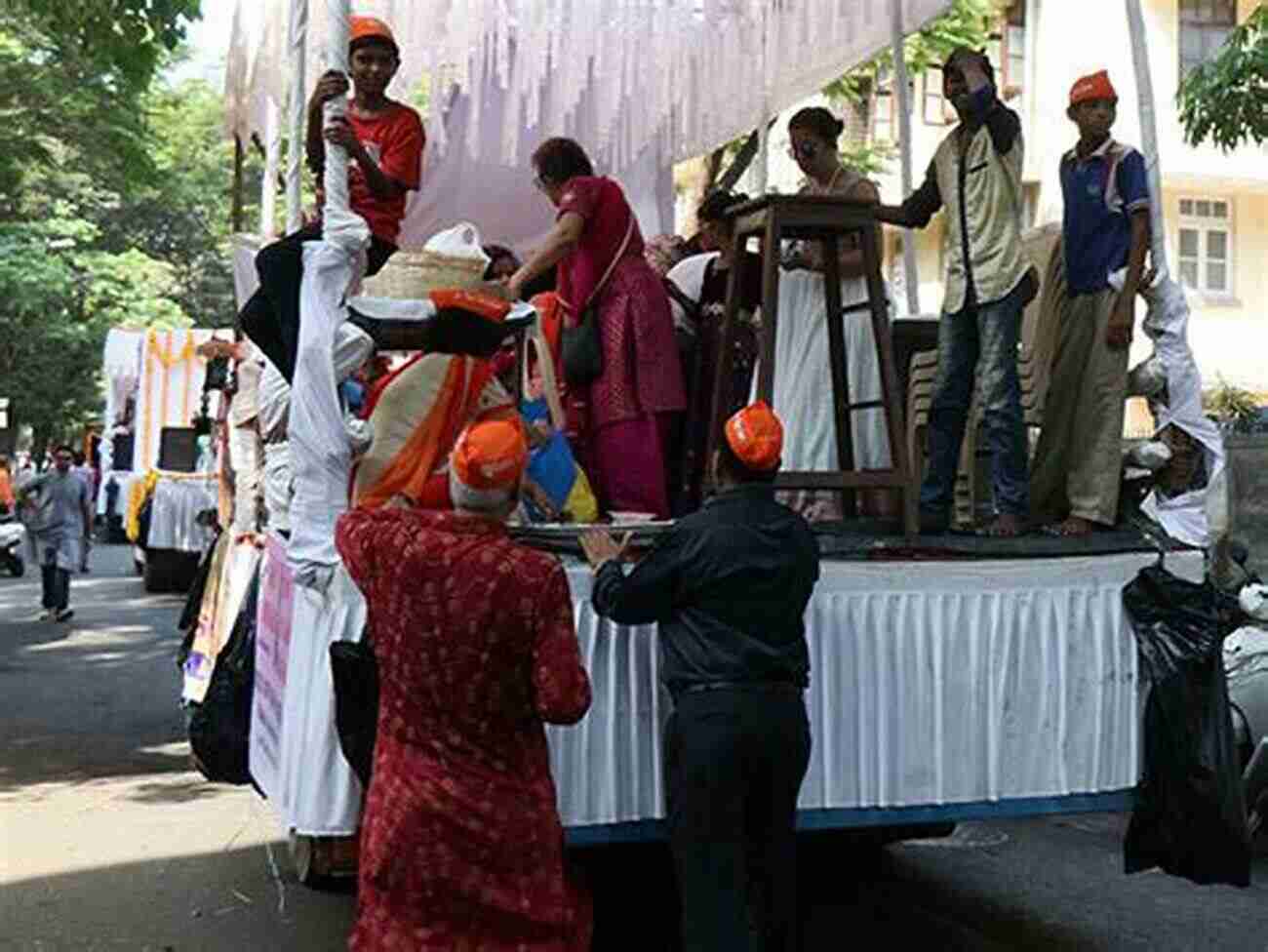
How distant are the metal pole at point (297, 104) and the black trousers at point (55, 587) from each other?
37.3 feet

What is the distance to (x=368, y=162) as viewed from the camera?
17.7ft

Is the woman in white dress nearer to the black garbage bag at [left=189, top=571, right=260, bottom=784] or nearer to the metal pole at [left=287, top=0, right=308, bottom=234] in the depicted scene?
the metal pole at [left=287, top=0, right=308, bottom=234]

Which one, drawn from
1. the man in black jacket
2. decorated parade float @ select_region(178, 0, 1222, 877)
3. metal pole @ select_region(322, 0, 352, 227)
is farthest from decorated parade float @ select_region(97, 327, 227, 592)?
the man in black jacket

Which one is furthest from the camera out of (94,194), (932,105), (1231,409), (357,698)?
(94,194)

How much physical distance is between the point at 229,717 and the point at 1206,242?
865 inches

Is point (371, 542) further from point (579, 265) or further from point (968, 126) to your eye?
point (968, 126)

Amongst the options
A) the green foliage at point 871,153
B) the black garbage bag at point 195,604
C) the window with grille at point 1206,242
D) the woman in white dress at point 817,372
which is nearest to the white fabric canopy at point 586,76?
the woman in white dress at point 817,372

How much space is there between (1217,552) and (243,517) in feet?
14.1

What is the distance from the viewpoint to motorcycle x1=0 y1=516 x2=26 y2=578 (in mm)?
22234

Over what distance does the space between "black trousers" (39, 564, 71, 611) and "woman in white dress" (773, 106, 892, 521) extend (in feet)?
41.1

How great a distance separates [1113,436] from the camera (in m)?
5.80

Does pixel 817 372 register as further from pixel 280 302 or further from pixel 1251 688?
pixel 1251 688

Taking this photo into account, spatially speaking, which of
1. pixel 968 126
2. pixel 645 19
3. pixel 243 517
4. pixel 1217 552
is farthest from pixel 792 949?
pixel 645 19

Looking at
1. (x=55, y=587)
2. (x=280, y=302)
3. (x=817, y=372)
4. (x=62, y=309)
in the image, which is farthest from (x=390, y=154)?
(x=62, y=309)
